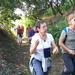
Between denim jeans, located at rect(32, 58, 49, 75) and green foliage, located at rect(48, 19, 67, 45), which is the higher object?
green foliage, located at rect(48, 19, 67, 45)

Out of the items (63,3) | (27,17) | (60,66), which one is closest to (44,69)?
(60,66)

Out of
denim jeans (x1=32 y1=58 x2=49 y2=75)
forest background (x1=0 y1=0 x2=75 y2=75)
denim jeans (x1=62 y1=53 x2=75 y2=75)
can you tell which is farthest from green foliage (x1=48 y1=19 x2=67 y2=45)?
denim jeans (x1=32 y1=58 x2=49 y2=75)

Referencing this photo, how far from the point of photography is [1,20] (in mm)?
12680

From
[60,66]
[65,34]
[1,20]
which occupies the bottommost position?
[60,66]

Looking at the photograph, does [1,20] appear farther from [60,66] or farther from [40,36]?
[40,36]

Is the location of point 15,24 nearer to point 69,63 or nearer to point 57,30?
point 57,30

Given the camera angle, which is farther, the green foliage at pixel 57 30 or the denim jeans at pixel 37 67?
the green foliage at pixel 57 30

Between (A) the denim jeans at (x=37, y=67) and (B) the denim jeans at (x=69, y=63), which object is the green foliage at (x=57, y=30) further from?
(A) the denim jeans at (x=37, y=67)

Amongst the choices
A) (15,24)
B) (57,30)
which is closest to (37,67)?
(57,30)

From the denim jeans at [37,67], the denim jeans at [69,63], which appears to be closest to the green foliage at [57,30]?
the denim jeans at [69,63]

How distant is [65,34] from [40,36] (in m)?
0.59

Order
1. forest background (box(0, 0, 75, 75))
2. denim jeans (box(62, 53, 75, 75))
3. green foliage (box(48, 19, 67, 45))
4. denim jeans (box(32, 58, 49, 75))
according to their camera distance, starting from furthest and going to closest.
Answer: green foliage (box(48, 19, 67, 45)) < forest background (box(0, 0, 75, 75)) < denim jeans (box(62, 53, 75, 75)) < denim jeans (box(32, 58, 49, 75))

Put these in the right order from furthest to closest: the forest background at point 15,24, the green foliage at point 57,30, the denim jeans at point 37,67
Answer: the green foliage at point 57,30 < the forest background at point 15,24 < the denim jeans at point 37,67

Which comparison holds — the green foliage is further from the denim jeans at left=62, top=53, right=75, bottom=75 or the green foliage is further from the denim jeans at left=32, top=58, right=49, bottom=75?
the denim jeans at left=32, top=58, right=49, bottom=75
